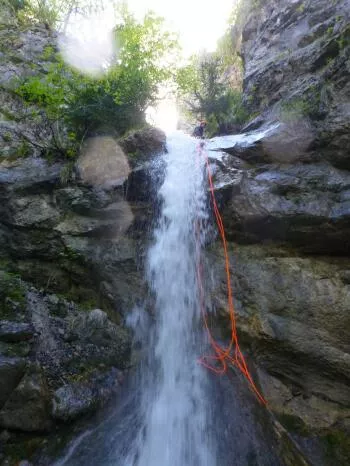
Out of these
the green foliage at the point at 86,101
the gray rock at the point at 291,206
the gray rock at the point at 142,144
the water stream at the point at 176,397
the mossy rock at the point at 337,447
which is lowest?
the mossy rock at the point at 337,447

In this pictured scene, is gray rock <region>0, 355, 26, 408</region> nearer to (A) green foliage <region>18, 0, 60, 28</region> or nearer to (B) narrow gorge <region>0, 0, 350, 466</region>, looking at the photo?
(B) narrow gorge <region>0, 0, 350, 466</region>

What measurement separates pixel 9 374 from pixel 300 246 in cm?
404

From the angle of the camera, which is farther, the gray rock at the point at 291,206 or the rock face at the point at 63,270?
the gray rock at the point at 291,206

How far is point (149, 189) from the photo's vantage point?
6.01 metres

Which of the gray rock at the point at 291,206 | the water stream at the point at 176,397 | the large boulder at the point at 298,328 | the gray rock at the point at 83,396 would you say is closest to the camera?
the water stream at the point at 176,397

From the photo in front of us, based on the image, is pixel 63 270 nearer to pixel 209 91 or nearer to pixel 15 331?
pixel 15 331

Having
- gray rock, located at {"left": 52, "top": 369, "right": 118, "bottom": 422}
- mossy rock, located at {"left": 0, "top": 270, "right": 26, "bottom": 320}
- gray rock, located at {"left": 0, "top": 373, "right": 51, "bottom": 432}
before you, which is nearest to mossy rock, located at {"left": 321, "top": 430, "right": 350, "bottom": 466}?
gray rock, located at {"left": 52, "top": 369, "right": 118, "bottom": 422}

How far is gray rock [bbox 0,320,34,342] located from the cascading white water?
164 centimetres

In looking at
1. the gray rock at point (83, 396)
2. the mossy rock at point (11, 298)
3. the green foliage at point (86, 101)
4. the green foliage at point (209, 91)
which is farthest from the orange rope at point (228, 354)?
the green foliage at point (209, 91)

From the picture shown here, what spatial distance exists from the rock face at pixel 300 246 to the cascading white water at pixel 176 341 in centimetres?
47

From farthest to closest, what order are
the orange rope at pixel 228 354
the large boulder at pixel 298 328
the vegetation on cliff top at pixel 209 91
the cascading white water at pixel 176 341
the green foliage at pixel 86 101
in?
the vegetation on cliff top at pixel 209 91, the green foliage at pixel 86 101, the orange rope at pixel 228 354, the large boulder at pixel 298 328, the cascading white water at pixel 176 341

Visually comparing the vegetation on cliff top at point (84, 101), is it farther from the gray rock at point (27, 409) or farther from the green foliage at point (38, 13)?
the green foliage at point (38, 13)

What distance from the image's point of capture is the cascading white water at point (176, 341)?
3.52m

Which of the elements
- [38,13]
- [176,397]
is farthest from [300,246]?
[38,13]
